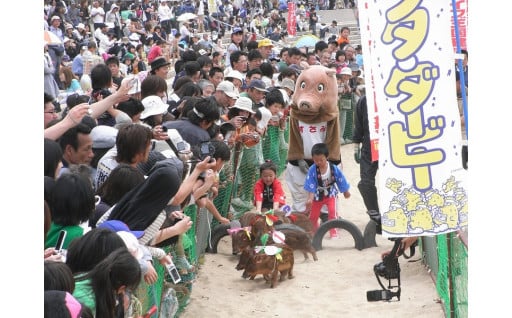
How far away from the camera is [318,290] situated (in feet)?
25.7

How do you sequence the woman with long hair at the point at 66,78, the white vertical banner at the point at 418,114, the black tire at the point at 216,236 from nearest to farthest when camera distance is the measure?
the white vertical banner at the point at 418,114 < the black tire at the point at 216,236 < the woman with long hair at the point at 66,78

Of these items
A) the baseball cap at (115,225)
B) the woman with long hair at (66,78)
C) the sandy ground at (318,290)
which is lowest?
the sandy ground at (318,290)

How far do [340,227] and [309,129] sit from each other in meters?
1.41

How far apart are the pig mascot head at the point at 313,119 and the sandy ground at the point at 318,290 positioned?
1.32 m

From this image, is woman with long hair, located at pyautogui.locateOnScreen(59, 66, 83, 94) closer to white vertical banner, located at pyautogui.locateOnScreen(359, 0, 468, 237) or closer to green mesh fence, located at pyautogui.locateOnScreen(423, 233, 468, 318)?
green mesh fence, located at pyautogui.locateOnScreen(423, 233, 468, 318)

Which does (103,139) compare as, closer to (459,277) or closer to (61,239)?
(61,239)

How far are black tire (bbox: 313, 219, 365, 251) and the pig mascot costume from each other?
0.77m

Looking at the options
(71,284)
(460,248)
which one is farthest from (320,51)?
(71,284)

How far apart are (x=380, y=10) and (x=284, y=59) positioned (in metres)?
10.9

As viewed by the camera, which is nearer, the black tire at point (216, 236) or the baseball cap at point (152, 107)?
the baseball cap at point (152, 107)

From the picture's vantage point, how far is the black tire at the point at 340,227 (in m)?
9.11

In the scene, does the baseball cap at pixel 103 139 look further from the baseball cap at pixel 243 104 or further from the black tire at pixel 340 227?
the black tire at pixel 340 227

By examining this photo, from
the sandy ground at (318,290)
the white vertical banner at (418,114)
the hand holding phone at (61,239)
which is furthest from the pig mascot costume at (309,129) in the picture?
the hand holding phone at (61,239)

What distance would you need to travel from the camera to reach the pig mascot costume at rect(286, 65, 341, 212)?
9953 mm
